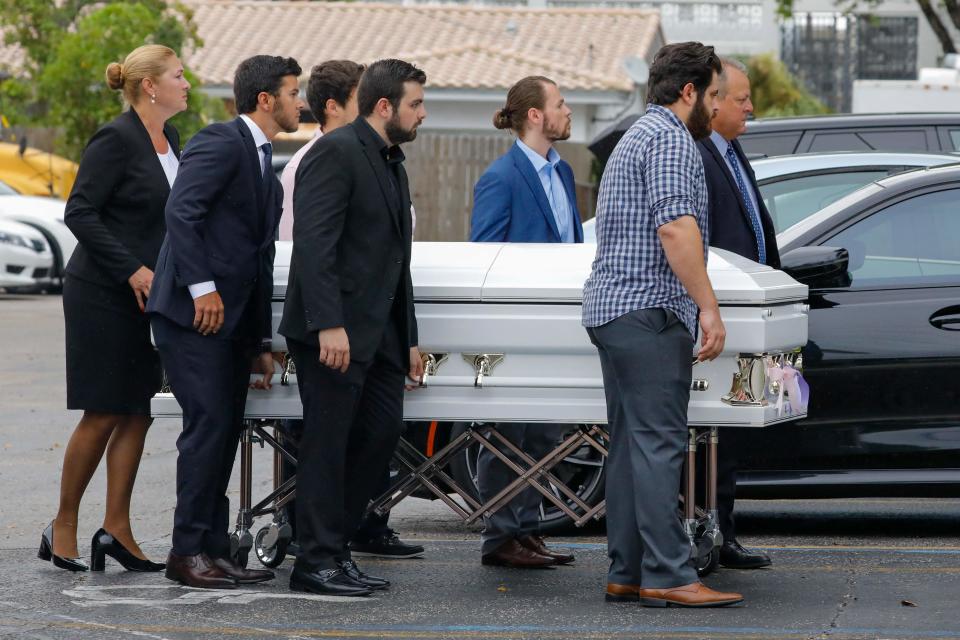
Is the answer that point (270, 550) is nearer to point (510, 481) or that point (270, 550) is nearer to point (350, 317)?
point (510, 481)

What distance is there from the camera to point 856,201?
23.6 ft

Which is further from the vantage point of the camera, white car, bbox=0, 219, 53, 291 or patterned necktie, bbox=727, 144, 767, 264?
white car, bbox=0, 219, 53, 291

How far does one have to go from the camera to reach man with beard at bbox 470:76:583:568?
21.7ft

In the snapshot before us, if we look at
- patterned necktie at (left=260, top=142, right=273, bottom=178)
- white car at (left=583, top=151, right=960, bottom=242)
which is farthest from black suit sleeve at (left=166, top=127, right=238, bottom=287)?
white car at (left=583, top=151, right=960, bottom=242)

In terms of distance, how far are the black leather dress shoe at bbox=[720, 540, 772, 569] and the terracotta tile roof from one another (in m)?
24.9

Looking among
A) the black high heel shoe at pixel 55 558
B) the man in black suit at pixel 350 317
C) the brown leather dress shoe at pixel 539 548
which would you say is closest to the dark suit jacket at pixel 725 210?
the man in black suit at pixel 350 317

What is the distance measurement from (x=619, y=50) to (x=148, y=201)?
92.0ft

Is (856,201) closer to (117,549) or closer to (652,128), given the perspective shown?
(652,128)

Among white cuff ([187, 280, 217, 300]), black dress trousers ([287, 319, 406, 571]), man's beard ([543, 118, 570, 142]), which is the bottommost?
black dress trousers ([287, 319, 406, 571])

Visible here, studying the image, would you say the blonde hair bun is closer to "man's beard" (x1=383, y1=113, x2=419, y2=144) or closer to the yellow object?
"man's beard" (x1=383, y1=113, x2=419, y2=144)

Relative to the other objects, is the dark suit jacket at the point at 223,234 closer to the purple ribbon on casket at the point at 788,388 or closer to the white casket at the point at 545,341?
the white casket at the point at 545,341

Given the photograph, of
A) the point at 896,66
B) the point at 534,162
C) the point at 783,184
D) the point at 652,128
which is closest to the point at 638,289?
the point at 652,128

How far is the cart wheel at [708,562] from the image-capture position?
621cm

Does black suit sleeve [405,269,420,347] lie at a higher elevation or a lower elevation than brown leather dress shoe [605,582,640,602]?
higher
